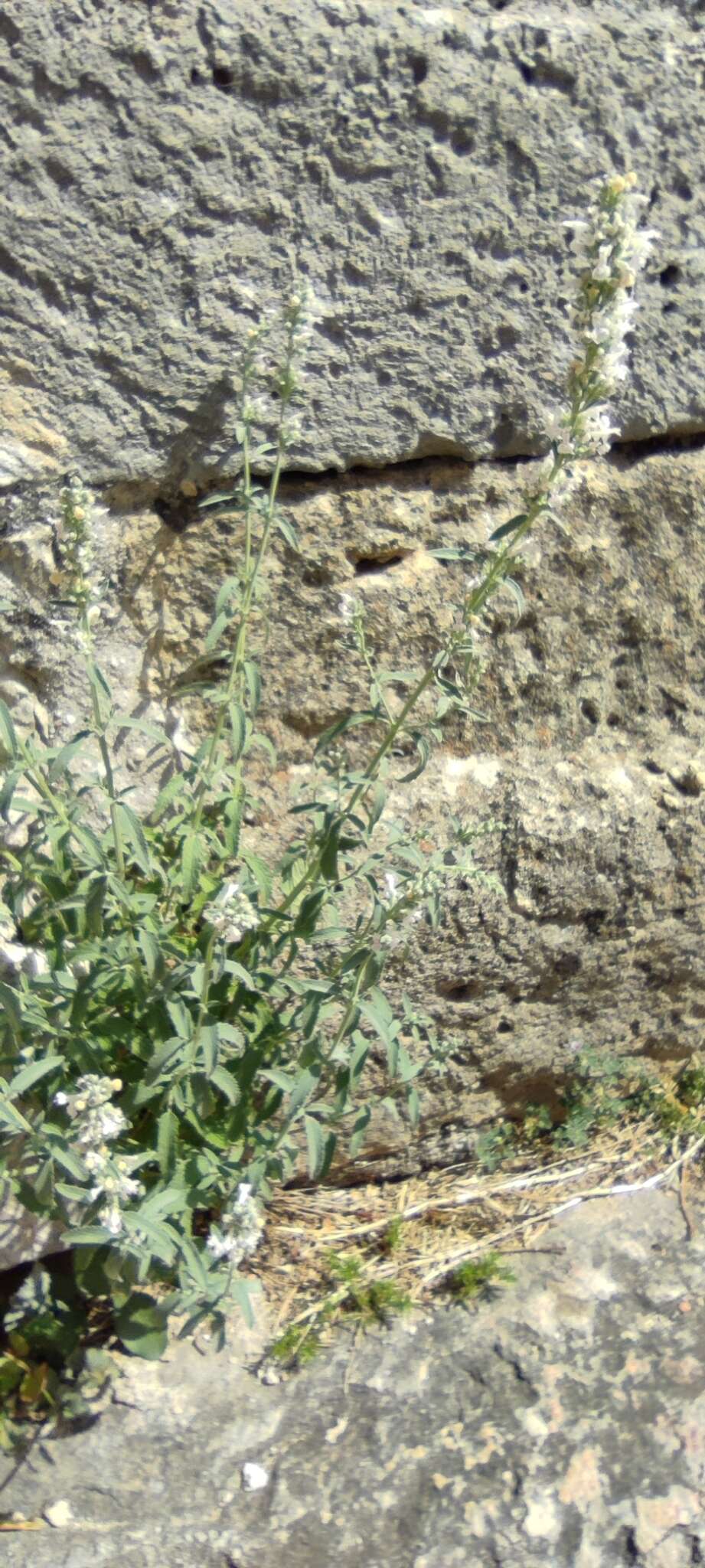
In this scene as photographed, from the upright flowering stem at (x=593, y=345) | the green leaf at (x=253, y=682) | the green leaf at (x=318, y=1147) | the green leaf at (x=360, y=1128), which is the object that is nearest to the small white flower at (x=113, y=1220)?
the green leaf at (x=318, y=1147)

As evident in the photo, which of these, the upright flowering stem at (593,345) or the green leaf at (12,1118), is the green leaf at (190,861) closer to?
the green leaf at (12,1118)

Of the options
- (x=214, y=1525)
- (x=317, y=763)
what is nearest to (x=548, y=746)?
(x=317, y=763)

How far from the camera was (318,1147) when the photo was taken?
2.73 meters

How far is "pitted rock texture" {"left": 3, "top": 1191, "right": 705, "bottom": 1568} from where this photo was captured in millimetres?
2799

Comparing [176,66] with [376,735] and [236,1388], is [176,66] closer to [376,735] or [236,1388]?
[376,735]

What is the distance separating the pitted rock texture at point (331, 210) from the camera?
281cm

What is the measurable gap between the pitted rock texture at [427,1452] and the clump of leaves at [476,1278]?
44 millimetres

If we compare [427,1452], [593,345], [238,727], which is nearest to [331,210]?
[593,345]

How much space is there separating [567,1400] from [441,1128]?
825mm

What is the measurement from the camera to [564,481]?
2.32 meters

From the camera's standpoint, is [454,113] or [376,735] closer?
[454,113]

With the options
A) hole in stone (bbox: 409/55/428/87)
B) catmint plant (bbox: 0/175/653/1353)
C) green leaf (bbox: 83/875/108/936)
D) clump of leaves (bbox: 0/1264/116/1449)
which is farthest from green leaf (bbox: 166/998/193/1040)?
hole in stone (bbox: 409/55/428/87)

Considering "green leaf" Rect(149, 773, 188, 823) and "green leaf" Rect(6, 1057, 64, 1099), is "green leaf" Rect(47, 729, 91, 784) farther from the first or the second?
"green leaf" Rect(6, 1057, 64, 1099)

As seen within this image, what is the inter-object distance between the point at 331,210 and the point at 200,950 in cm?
174
